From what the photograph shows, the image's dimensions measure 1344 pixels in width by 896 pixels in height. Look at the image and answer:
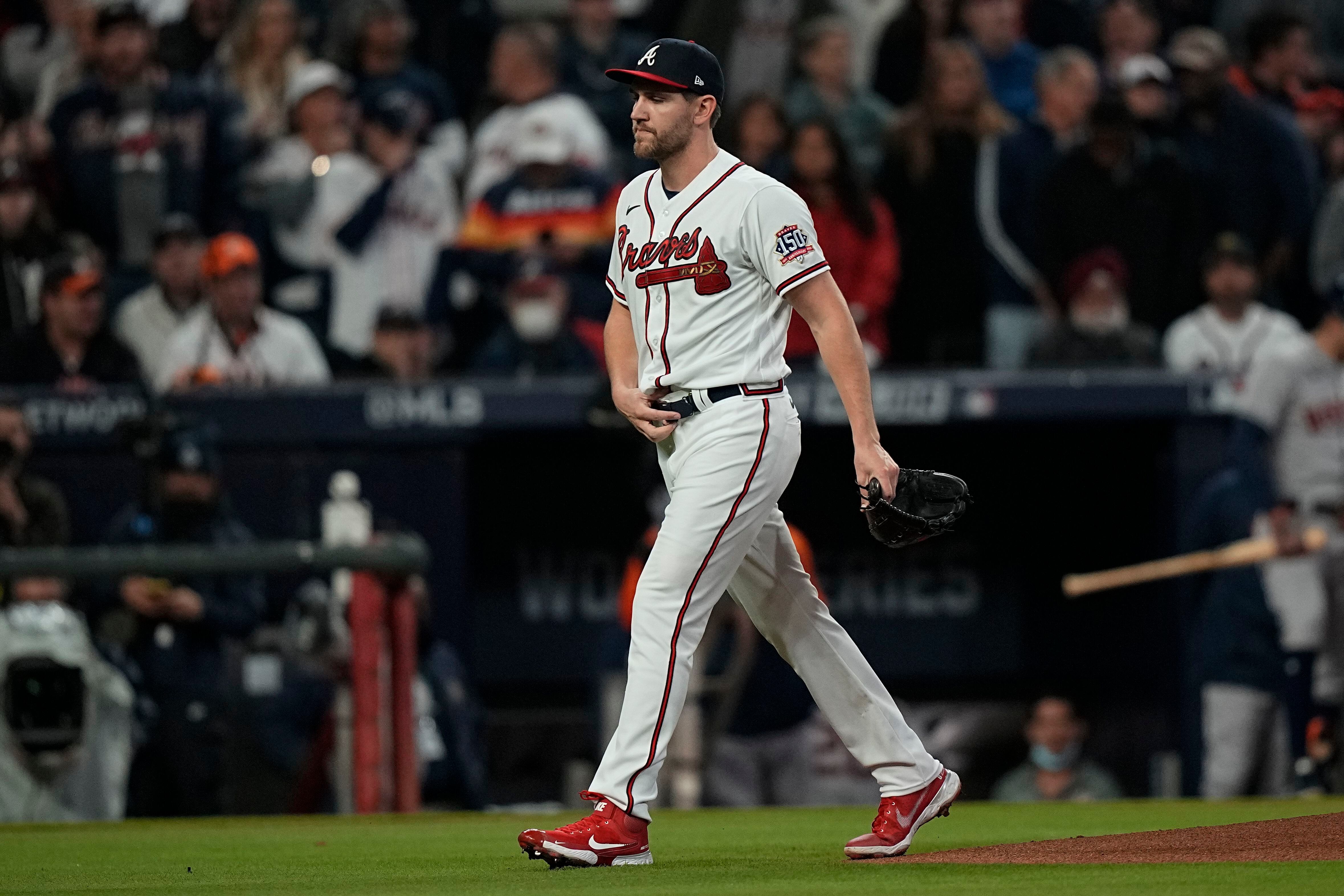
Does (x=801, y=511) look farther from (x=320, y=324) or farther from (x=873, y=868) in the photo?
(x=873, y=868)

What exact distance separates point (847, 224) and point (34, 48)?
167 inches

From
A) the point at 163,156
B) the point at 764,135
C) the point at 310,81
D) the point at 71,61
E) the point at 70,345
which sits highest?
the point at 71,61

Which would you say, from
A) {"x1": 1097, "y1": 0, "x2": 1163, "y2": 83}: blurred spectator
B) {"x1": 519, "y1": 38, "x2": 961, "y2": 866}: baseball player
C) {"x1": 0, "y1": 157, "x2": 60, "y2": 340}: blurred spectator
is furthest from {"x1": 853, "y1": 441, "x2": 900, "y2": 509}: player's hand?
{"x1": 1097, "y1": 0, "x2": 1163, "y2": 83}: blurred spectator

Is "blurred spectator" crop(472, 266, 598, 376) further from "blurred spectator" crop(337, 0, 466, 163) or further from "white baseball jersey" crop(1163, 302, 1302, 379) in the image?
"white baseball jersey" crop(1163, 302, 1302, 379)

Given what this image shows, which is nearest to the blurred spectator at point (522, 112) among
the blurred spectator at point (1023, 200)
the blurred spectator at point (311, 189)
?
the blurred spectator at point (311, 189)

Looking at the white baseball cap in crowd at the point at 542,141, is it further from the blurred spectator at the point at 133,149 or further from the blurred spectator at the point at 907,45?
the blurred spectator at the point at 907,45

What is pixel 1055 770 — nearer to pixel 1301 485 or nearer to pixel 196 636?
pixel 1301 485

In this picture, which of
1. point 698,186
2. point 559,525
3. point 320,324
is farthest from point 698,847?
point 320,324

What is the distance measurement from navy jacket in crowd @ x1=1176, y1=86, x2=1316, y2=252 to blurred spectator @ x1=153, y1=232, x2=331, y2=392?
13.8 ft

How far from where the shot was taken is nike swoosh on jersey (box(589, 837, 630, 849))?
3977mm

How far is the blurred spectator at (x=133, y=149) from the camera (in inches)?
369

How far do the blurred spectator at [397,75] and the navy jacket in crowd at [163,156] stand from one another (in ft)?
2.33

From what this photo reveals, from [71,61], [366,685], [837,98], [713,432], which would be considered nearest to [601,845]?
[713,432]

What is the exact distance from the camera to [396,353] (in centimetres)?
870
